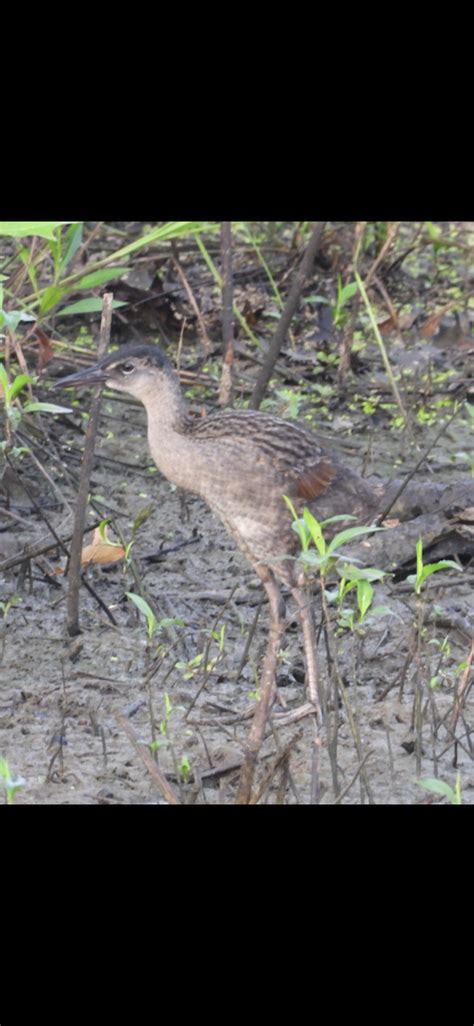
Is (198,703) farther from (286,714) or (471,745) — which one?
(471,745)

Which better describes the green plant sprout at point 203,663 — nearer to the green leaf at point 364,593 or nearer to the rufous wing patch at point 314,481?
the rufous wing patch at point 314,481

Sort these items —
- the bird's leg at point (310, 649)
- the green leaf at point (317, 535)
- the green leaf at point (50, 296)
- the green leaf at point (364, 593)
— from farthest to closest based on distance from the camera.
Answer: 1. the green leaf at point (50, 296)
2. the bird's leg at point (310, 649)
3. the green leaf at point (364, 593)
4. the green leaf at point (317, 535)

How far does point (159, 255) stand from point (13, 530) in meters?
1.93

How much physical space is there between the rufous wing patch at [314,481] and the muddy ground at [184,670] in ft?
1.39

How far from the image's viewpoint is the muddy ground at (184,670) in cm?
368

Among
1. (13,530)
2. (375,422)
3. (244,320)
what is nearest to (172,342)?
(244,320)

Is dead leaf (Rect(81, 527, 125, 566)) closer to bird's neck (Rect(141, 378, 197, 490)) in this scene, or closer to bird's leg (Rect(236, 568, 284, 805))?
bird's neck (Rect(141, 378, 197, 490))

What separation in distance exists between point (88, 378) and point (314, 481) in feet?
2.77

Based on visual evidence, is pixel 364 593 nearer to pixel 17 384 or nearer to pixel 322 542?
pixel 322 542

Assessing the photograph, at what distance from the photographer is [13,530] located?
520 centimetres

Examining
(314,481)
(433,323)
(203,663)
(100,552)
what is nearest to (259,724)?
(203,663)

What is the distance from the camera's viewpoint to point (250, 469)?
4.39 metres

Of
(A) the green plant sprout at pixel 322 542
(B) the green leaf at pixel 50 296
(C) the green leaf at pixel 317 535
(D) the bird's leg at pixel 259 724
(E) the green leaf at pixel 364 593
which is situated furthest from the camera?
(B) the green leaf at pixel 50 296

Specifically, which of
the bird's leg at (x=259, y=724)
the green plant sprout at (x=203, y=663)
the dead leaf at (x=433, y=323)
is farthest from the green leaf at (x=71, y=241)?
the dead leaf at (x=433, y=323)
